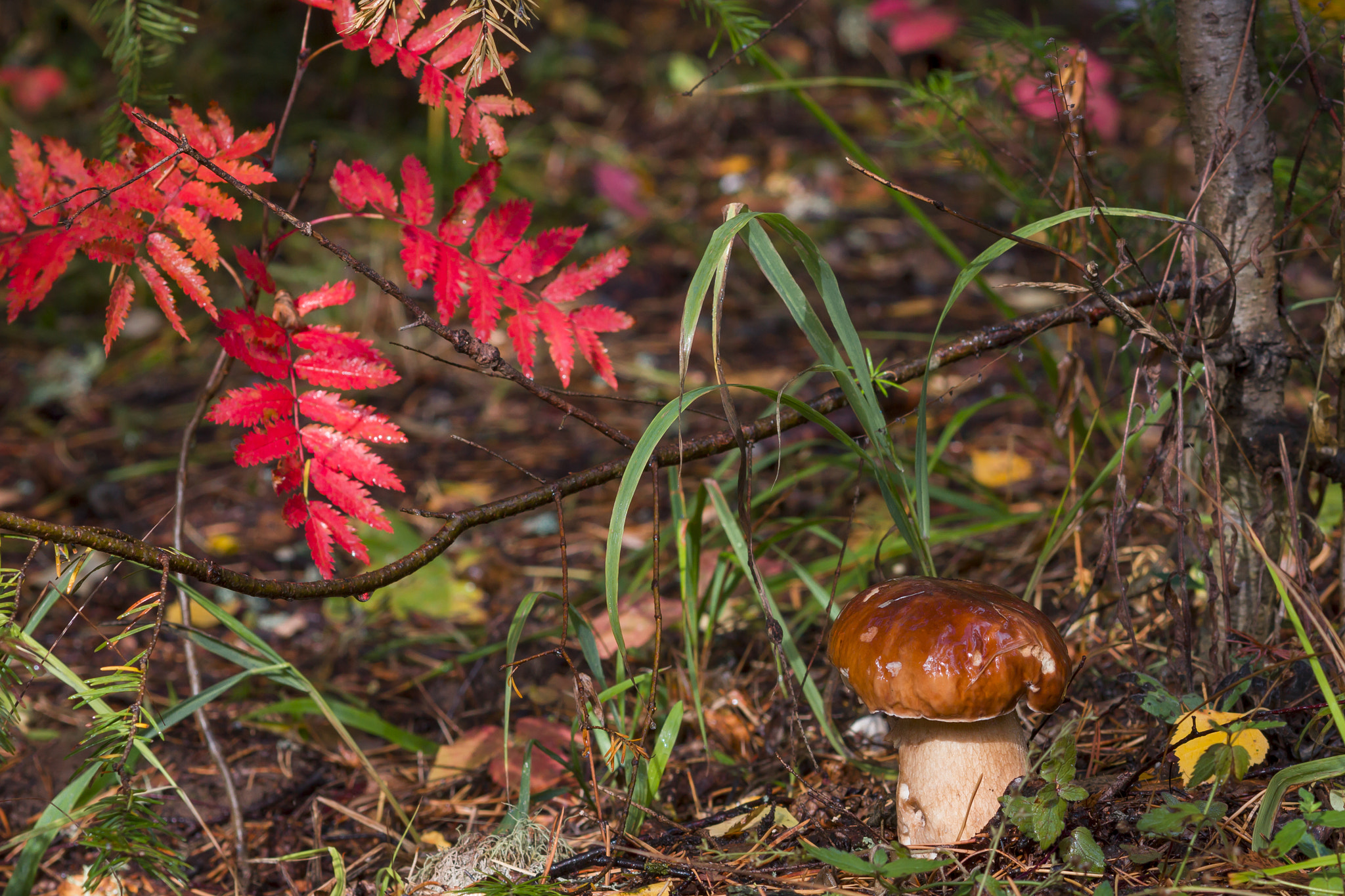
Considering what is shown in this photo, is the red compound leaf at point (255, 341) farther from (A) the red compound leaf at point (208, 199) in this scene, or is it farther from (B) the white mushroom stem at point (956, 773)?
(B) the white mushroom stem at point (956, 773)

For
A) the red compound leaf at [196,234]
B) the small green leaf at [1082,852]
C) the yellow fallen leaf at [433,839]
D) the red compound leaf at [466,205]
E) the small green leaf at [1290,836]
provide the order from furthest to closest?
the yellow fallen leaf at [433,839] → the red compound leaf at [466,205] → the red compound leaf at [196,234] → the small green leaf at [1082,852] → the small green leaf at [1290,836]

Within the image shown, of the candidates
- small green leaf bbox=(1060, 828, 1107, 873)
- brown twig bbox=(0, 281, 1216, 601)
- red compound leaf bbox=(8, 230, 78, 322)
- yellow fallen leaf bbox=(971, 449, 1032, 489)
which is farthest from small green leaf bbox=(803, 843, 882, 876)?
yellow fallen leaf bbox=(971, 449, 1032, 489)

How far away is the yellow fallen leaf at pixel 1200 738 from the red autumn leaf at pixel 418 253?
114cm

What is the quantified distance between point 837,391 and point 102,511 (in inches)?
93.8

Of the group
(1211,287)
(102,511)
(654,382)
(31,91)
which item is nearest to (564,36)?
(31,91)

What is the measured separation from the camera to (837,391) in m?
1.38

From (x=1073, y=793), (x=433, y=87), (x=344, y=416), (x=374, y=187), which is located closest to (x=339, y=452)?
(x=344, y=416)

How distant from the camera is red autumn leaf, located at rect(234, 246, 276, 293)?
1.24 meters

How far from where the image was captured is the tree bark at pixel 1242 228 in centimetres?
138

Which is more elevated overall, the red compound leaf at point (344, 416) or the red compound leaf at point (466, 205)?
the red compound leaf at point (466, 205)

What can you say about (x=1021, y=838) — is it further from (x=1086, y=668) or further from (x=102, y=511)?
(x=102, y=511)

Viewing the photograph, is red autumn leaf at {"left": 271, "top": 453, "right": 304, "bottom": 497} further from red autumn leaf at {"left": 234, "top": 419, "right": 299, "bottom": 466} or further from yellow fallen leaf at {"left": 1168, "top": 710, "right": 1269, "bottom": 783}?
yellow fallen leaf at {"left": 1168, "top": 710, "right": 1269, "bottom": 783}

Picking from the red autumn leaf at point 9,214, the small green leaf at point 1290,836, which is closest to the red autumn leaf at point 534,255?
the red autumn leaf at point 9,214

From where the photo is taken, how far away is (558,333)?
4.38ft
